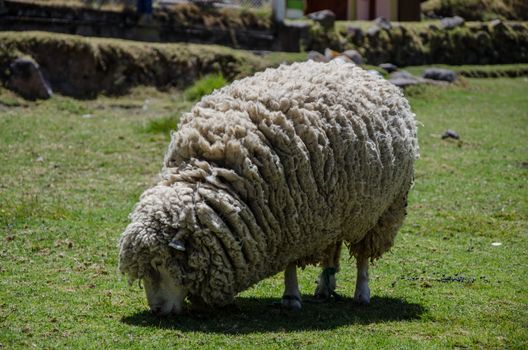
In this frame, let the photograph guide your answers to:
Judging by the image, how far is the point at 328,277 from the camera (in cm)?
827

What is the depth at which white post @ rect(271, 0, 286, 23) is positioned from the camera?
2381 cm

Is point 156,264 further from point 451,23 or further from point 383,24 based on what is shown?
point 451,23

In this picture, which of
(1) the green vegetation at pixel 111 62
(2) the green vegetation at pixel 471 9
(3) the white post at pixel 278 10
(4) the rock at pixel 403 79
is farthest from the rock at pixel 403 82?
(2) the green vegetation at pixel 471 9

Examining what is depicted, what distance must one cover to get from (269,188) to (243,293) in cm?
157

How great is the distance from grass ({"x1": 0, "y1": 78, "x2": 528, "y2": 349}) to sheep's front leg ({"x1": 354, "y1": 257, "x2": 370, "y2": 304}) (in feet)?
0.38

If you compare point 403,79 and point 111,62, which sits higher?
point 111,62

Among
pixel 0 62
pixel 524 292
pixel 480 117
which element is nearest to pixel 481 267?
pixel 524 292

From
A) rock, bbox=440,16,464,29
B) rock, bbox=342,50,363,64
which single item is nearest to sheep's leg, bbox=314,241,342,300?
Answer: rock, bbox=342,50,363,64

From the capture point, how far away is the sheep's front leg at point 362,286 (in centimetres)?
820

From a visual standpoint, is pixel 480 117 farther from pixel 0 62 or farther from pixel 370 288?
pixel 370 288

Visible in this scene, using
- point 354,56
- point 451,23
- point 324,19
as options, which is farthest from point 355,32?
point 451,23

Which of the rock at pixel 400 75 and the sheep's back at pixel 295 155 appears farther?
the rock at pixel 400 75

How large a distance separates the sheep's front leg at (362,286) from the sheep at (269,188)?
0.04ft

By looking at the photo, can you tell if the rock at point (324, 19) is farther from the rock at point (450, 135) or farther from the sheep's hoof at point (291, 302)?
the sheep's hoof at point (291, 302)
